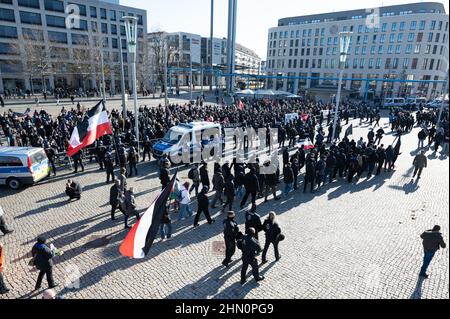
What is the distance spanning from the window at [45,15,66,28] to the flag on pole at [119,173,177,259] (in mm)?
62036

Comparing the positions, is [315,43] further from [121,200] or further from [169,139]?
[121,200]

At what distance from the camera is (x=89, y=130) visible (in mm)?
11305

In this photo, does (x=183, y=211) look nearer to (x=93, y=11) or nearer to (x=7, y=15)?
(x=7, y=15)

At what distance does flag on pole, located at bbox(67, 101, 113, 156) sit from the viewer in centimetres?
1084

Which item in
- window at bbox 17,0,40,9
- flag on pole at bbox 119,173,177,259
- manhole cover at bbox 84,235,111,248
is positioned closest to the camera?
flag on pole at bbox 119,173,177,259

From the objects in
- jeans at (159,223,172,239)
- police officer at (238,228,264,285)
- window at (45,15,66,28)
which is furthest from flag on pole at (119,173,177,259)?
window at (45,15,66,28)

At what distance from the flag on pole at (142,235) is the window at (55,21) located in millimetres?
62036

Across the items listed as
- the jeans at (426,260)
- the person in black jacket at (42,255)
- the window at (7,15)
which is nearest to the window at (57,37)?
the window at (7,15)

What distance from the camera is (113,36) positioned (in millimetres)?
60500

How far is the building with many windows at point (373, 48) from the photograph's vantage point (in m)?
63.8

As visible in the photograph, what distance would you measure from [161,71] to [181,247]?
5538cm

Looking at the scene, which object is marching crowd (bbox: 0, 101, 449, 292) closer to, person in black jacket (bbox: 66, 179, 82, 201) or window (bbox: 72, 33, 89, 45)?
person in black jacket (bbox: 66, 179, 82, 201)


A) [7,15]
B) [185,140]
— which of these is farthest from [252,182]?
[7,15]
